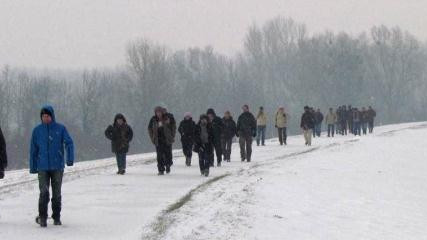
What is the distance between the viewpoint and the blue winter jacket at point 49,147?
1124 centimetres

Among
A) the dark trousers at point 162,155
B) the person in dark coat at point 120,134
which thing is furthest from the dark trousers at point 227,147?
the person in dark coat at point 120,134

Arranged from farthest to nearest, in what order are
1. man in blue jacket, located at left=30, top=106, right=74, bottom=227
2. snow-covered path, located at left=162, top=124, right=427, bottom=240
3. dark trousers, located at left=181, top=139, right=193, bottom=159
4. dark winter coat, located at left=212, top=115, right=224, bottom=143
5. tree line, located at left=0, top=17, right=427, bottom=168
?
1. tree line, located at left=0, top=17, right=427, bottom=168
2. dark winter coat, located at left=212, top=115, right=224, bottom=143
3. dark trousers, located at left=181, top=139, right=193, bottom=159
4. snow-covered path, located at left=162, top=124, right=427, bottom=240
5. man in blue jacket, located at left=30, top=106, right=74, bottom=227

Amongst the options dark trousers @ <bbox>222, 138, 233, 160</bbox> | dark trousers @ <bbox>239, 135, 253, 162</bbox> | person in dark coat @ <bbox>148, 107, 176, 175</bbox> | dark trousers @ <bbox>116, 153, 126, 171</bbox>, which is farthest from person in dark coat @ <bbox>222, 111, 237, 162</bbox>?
dark trousers @ <bbox>116, 153, 126, 171</bbox>

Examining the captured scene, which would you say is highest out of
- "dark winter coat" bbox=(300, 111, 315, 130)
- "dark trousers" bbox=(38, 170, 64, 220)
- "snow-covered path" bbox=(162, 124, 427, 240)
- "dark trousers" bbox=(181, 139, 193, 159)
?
"dark winter coat" bbox=(300, 111, 315, 130)

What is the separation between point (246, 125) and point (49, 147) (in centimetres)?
1382

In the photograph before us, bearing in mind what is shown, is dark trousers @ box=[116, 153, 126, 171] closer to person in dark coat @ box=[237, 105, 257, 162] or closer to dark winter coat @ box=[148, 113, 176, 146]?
dark winter coat @ box=[148, 113, 176, 146]

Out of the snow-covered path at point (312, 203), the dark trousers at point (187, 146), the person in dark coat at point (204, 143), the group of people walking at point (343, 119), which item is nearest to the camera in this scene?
the snow-covered path at point (312, 203)

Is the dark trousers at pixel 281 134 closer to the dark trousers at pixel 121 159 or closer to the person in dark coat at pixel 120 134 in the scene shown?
the dark trousers at pixel 121 159

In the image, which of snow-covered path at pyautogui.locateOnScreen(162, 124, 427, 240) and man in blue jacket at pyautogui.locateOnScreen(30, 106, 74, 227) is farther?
snow-covered path at pyautogui.locateOnScreen(162, 124, 427, 240)

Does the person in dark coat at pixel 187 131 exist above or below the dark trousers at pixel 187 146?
above

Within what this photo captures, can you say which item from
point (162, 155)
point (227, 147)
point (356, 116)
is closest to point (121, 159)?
point (162, 155)

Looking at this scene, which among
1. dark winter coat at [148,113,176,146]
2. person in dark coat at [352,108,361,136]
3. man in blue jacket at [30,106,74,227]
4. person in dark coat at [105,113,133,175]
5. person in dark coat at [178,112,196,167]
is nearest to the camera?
man in blue jacket at [30,106,74,227]

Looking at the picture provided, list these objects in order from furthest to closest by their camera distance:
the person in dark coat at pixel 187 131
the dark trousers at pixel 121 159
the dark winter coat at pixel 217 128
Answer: the dark winter coat at pixel 217 128
the person in dark coat at pixel 187 131
the dark trousers at pixel 121 159

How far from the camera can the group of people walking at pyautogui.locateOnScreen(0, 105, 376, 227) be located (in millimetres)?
11297
